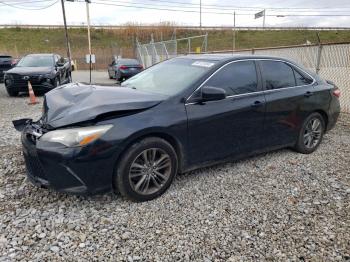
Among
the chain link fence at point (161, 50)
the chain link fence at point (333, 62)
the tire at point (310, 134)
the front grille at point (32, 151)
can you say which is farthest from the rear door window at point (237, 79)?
the chain link fence at point (161, 50)

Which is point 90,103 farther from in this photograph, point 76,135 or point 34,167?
point 34,167

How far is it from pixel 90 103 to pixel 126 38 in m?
46.8

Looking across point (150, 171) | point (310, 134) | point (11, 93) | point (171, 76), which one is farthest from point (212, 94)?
point (11, 93)

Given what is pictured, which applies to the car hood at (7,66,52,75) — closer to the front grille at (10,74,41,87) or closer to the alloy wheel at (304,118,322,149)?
the front grille at (10,74,41,87)

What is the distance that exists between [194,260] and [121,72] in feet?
53.3

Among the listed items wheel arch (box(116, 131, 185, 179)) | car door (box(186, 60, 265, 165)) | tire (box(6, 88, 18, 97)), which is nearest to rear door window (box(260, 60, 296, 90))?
car door (box(186, 60, 265, 165))

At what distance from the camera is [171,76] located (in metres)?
4.14

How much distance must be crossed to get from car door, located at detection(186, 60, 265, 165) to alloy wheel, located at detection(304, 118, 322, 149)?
1.13m

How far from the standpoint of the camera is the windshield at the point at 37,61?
11395 millimetres

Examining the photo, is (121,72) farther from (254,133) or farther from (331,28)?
(331,28)

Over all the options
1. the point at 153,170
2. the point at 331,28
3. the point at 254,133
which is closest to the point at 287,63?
the point at 254,133

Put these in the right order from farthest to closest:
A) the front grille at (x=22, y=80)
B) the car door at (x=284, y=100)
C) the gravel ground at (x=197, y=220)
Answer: the front grille at (x=22, y=80), the car door at (x=284, y=100), the gravel ground at (x=197, y=220)

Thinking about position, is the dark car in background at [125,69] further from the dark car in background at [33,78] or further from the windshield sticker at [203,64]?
the windshield sticker at [203,64]

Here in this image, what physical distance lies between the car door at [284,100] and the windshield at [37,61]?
30.1ft
